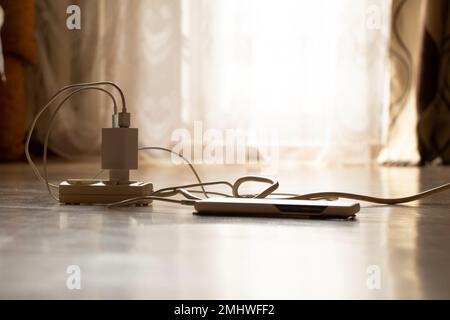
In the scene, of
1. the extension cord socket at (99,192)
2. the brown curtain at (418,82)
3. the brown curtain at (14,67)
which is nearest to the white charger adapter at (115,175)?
the extension cord socket at (99,192)

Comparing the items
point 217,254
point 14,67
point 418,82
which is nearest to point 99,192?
point 217,254

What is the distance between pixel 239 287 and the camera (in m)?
0.49

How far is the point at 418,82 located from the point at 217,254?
8.17 feet

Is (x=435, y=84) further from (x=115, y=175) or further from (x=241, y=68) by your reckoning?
(x=115, y=175)

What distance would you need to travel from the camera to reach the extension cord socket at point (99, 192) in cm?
108

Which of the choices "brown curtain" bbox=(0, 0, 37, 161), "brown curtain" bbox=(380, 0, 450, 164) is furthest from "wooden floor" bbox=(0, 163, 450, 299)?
"brown curtain" bbox=(380, 0, 450, 164)

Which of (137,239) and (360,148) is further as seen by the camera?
(360,148)

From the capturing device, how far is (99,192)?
1088mm

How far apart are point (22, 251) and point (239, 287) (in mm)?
251

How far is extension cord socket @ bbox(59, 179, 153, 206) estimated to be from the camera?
108 cm

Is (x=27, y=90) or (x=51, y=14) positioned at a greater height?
(x=51, y=14)

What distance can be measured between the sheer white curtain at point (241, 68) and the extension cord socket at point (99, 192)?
1.85 metres
